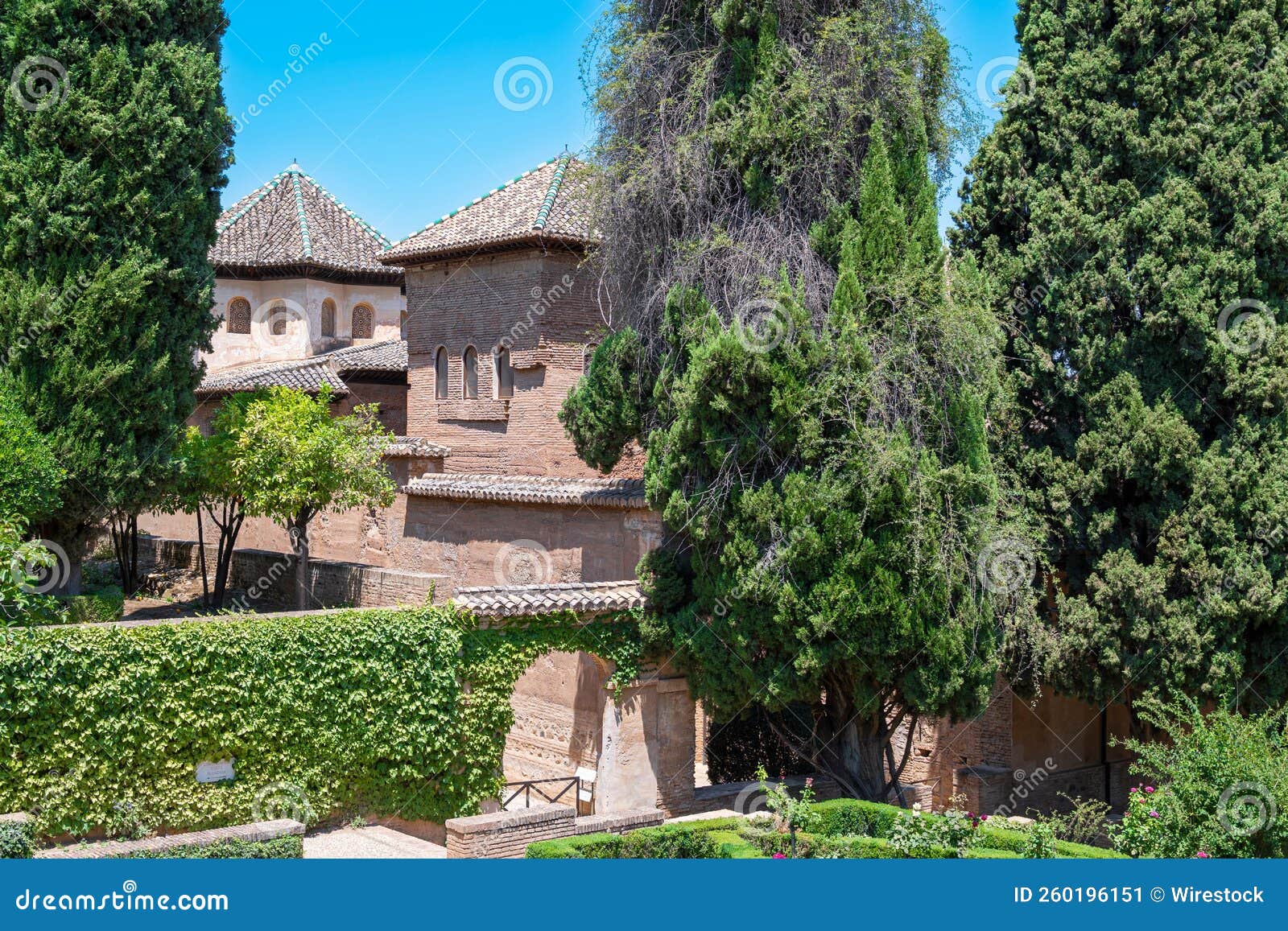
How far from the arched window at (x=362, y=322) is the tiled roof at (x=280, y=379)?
2406 millimetres

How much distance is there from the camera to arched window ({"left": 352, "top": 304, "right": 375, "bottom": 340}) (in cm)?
2895

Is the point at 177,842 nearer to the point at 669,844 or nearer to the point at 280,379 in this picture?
the point at 669,844

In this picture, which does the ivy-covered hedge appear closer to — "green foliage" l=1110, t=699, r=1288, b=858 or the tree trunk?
the tree trunk

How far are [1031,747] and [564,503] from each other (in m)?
8.39

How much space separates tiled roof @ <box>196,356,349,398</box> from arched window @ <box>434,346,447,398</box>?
1.94 metres

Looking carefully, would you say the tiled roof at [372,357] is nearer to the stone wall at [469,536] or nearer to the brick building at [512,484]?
the brick building at [512,484]

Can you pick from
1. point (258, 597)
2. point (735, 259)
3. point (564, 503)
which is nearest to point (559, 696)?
point (564, 503)

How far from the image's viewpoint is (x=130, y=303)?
15.8m

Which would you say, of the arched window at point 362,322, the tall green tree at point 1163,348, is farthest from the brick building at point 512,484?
the tall green tree at point 1163,348

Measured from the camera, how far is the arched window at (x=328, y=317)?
92.9 ft

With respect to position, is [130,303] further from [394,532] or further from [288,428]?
[394,532]

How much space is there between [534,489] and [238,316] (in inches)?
448

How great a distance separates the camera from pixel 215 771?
45.8ft

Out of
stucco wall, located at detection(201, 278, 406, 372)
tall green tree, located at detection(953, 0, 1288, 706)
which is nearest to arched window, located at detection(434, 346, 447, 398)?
stucco wall, located at detection(201, 278, 406, 372)
